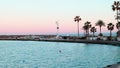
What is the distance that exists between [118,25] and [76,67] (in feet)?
331

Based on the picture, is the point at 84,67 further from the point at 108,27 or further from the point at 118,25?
the point at 108,27

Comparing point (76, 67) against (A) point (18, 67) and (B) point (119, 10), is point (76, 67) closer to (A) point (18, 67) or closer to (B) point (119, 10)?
(A) point (18, 67)

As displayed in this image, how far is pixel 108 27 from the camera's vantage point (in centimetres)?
18000

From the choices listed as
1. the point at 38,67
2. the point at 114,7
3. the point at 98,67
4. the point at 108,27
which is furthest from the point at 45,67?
the point at 108,27

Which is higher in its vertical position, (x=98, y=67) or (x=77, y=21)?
(x=77, y=21)

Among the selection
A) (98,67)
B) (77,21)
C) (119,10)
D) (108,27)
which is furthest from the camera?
(77,21)

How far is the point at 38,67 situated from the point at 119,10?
94.7m

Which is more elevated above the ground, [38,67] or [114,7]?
[114,7]

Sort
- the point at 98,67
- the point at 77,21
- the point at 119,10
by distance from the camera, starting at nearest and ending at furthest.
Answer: the point at 98,67 → the point at 119,10 → the point at 77,21

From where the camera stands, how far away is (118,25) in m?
150

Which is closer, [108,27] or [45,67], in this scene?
[45,67]

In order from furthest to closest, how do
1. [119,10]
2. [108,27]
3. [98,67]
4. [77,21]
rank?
[77,21] < [108,27] < [119,10] < [98,67]

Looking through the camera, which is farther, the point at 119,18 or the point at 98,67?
the point at 119,18

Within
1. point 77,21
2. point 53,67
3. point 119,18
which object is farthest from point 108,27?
point 53,67
